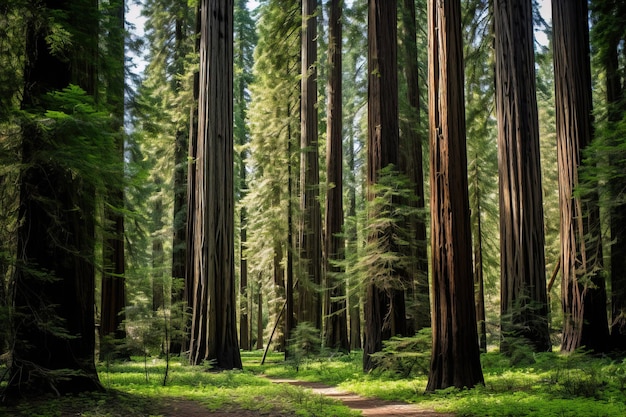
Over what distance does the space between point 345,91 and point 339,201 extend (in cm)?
2009

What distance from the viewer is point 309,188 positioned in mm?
17734

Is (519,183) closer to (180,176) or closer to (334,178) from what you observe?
(334,178)

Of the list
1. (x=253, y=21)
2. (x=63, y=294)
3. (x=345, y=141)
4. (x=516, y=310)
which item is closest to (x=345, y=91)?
(x=345, y=141)

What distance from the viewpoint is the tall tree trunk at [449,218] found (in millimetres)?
7844

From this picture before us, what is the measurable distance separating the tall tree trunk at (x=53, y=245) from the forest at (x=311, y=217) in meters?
0.04

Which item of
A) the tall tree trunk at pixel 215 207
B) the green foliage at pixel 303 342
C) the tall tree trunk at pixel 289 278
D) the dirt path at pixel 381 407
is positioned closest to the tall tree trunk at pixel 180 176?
the tall tree trunk at pixel 289 278

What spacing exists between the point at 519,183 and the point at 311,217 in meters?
8.06

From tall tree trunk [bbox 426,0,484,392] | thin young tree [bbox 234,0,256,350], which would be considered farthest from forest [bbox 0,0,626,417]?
thin young tree [bbox 234,0,256,350]

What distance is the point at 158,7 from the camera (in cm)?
2069

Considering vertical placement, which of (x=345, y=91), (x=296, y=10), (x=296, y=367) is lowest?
(x=296, y=367)

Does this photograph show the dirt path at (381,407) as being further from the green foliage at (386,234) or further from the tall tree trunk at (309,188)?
the tall tree trunk at (309,188)

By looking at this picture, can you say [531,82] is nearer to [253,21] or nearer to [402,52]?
[402,52]

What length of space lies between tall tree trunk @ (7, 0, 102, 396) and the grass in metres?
0.59

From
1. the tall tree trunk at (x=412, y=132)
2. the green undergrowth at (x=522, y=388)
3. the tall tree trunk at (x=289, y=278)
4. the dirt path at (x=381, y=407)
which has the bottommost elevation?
the dirt path at (x=381, y=407)
